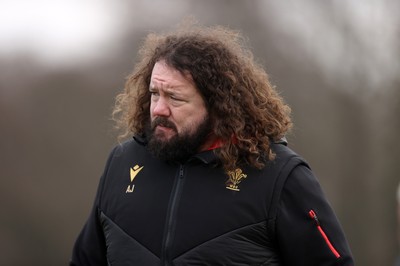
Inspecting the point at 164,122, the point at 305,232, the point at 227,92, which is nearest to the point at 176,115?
the point at 164,122

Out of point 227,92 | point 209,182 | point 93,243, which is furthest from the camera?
point 93,243

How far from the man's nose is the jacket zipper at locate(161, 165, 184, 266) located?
→ 246 mm

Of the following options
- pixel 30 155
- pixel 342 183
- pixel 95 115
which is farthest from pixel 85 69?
pixel 342 183

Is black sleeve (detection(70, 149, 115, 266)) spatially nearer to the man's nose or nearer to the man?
the man

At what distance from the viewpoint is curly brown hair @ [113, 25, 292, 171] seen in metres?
3.70

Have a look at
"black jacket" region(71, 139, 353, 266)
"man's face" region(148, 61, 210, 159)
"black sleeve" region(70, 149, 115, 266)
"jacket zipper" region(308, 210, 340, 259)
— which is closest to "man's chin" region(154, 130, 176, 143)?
"man's face" region(148, 61, 210, 159)

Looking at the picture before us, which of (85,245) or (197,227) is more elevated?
(197,227)

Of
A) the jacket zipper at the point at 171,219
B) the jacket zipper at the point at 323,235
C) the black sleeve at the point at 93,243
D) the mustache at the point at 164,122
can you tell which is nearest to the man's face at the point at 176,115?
the mustache at the point at 164,122

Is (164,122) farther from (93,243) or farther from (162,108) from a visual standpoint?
(93,243)

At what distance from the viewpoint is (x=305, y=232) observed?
11.7 ft

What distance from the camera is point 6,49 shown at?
47.1ft

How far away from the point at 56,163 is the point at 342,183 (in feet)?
16.9

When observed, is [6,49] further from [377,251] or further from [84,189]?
[377,251]

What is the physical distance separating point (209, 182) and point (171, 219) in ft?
0.74
